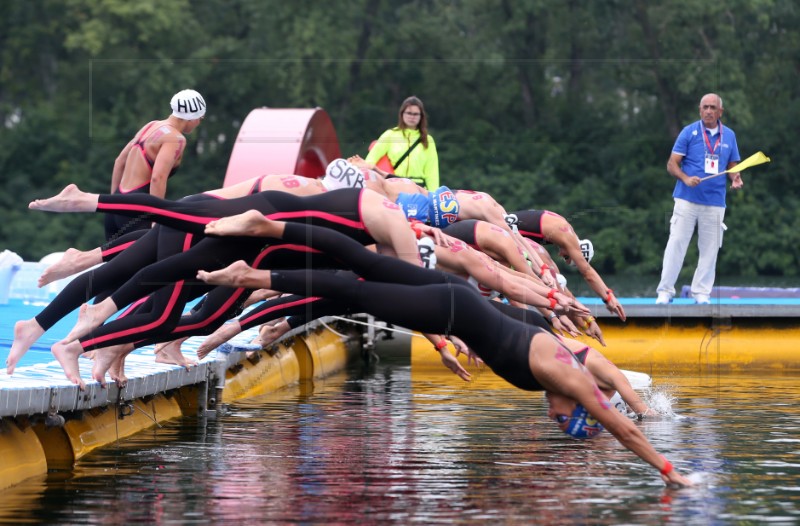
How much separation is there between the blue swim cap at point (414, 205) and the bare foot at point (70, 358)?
2.40m

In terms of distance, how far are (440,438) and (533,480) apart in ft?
6.38

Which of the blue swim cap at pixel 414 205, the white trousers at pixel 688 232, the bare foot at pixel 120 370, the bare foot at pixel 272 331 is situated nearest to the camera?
the bare foot at pixel 120 370

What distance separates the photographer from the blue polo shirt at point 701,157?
15.9 metres

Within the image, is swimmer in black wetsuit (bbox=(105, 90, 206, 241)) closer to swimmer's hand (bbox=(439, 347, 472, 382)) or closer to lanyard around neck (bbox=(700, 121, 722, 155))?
swimmer's hand (bbox=(439, 347, 472, 382))

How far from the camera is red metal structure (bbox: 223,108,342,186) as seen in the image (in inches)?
791

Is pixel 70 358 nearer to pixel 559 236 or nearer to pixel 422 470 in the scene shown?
pixel 422 470

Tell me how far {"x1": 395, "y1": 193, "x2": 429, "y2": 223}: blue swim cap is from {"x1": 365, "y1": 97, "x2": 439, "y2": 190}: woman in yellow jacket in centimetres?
400

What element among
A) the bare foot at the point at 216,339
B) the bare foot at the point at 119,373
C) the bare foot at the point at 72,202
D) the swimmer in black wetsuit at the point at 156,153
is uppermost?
the swimmer in black wetsuit at the point at 156,153

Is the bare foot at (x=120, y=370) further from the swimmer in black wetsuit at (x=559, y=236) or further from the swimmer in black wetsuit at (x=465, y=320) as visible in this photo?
the swimmer in black wetsuit at (x=559, y=236)

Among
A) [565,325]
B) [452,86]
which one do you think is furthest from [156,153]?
[452,86]

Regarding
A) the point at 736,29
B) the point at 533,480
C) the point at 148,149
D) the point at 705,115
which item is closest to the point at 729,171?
the point at 705,115

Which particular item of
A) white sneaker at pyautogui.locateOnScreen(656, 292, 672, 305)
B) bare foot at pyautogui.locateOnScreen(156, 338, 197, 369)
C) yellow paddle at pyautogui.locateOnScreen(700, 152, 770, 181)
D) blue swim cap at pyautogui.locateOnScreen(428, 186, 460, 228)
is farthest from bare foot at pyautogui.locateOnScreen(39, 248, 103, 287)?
white sneaker at pyautogui.locateOnScreen(656, 292, 672, 305)

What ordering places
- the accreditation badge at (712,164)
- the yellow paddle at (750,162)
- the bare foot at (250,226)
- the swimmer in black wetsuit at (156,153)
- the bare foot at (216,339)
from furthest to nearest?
the accreditation badge at (712,164) → the yellow paddle at (750,162) → the bare foot at (216,339) → the swimmer in black wetsuit at (156,153) → the bare foot at (250,226)

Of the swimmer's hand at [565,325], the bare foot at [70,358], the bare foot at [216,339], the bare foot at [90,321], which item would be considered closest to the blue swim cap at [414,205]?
the swimmer's hand at [565,325]
